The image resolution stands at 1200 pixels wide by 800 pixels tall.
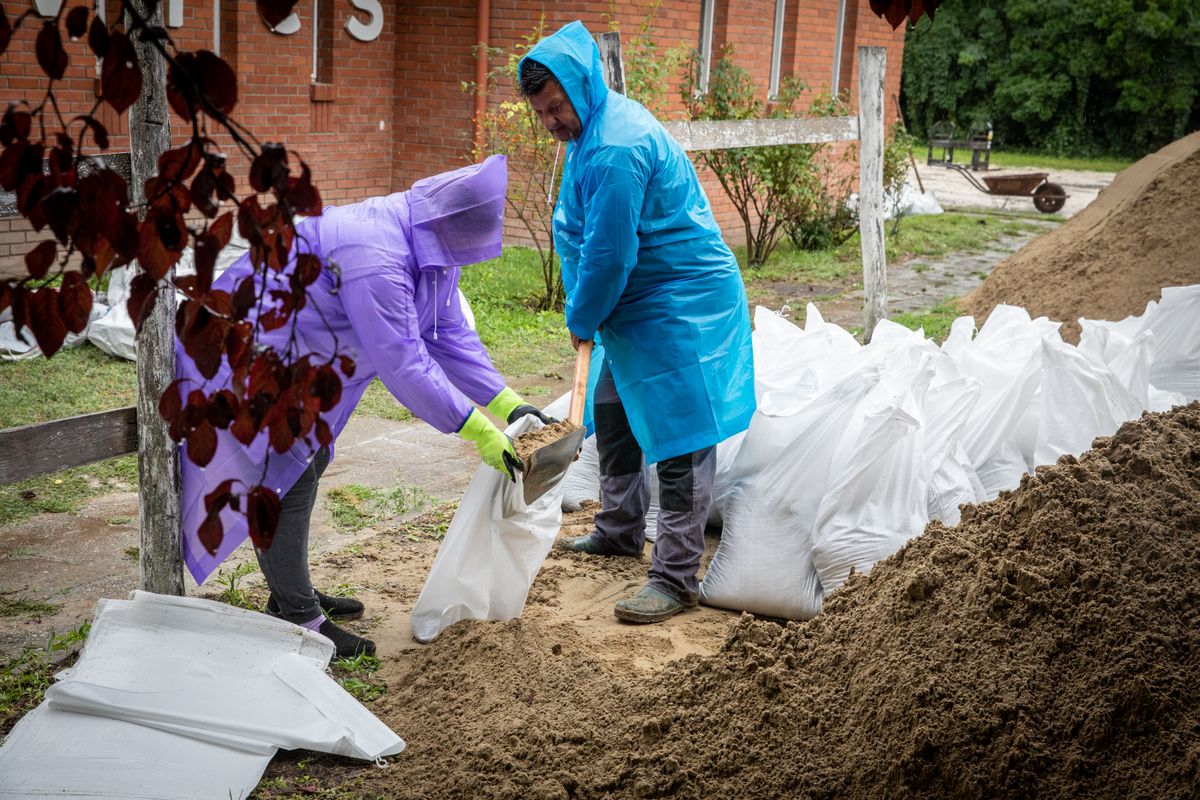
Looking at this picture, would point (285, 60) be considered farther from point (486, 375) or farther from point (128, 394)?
point (486, 375)

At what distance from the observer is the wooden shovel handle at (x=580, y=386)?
3.65 m

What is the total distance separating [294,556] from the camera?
3.24 metres

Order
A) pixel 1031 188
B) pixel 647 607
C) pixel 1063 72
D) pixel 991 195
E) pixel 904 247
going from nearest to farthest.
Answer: pixel 647 607, pixel 904 247, pixel 1031 188, pixel 991 195, pixel 1063 72

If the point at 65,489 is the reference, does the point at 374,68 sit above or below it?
above

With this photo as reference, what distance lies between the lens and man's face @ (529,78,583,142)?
3641 mm

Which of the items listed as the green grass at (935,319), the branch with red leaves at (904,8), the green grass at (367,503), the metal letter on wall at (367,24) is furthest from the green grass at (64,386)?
the green grass at (935,319)

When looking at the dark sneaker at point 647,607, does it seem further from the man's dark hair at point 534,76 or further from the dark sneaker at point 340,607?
the man's dark hair at point 534,76

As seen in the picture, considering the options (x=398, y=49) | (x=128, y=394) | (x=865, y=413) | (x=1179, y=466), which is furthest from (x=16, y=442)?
(x=398, y=49)

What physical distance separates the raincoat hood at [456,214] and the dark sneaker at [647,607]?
133cm

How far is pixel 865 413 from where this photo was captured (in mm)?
3928

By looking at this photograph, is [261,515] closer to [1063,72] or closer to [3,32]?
[3,32]

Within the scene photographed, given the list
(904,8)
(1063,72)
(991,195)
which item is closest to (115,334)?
(904,8)

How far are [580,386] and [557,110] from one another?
0.91 metres

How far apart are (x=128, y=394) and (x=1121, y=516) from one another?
16.6ft
